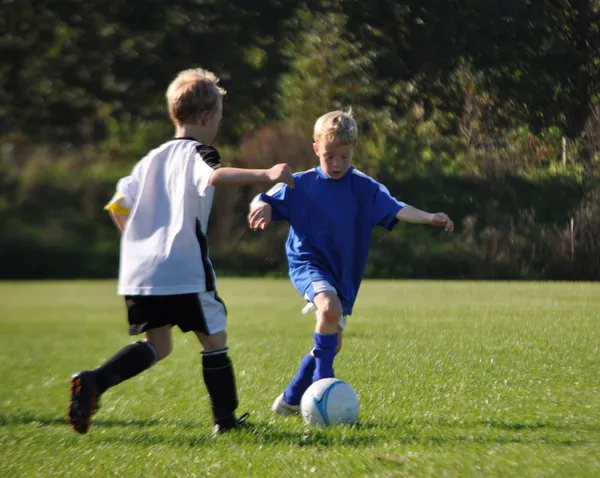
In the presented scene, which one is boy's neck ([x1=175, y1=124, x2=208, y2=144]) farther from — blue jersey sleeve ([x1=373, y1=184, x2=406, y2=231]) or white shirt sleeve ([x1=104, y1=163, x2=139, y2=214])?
blue jersey sleeve ([x1=373, y1=184, x2=406, y2=231])

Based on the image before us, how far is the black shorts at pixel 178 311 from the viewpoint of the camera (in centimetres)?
439

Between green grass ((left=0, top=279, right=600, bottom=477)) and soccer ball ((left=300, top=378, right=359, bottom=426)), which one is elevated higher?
soccer ball ((left=300, top=378, right=359, bottom=426))

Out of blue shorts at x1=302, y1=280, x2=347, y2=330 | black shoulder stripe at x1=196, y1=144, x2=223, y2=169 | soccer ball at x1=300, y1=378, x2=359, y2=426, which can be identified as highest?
black shoulder stripe at x1=196, y1=144, x2=223, y2=169

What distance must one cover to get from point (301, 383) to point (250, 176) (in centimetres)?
138

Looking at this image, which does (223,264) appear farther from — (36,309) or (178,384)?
(178,384)

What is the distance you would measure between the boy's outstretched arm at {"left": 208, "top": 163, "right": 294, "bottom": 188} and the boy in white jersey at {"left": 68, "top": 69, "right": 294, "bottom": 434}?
0.05 m

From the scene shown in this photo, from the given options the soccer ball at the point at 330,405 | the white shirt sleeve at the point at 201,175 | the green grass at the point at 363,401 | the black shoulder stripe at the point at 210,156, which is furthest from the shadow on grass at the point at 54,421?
the black shoulder stripe at the point at 210,156

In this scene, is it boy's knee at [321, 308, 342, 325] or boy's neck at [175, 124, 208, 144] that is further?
boy's knee at [321, 308, 342, 325]

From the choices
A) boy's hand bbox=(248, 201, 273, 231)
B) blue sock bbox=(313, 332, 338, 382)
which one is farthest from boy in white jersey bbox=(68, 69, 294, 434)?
blue sock bbox=(313, 332, 338, 382)

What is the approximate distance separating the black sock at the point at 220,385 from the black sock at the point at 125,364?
0.25m

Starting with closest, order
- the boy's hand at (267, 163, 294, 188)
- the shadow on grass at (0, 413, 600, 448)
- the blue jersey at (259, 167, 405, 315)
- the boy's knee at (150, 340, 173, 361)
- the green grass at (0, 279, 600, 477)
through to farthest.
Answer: the green grass at (0, 279, 600, 477)
the boy's hand at (267, 163, 294, 188)
the shadow on grass at (0, 413, 600, 448)
the boy's knee at (150, 340, 173, 361)
the blue jersey at (259, 167, 405, 315)

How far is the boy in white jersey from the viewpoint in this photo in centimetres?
433

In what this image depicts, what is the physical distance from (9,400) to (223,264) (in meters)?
15.9

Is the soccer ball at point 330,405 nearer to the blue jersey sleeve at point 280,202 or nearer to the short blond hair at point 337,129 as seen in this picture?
the blue jersey sleeve at point 280,202
